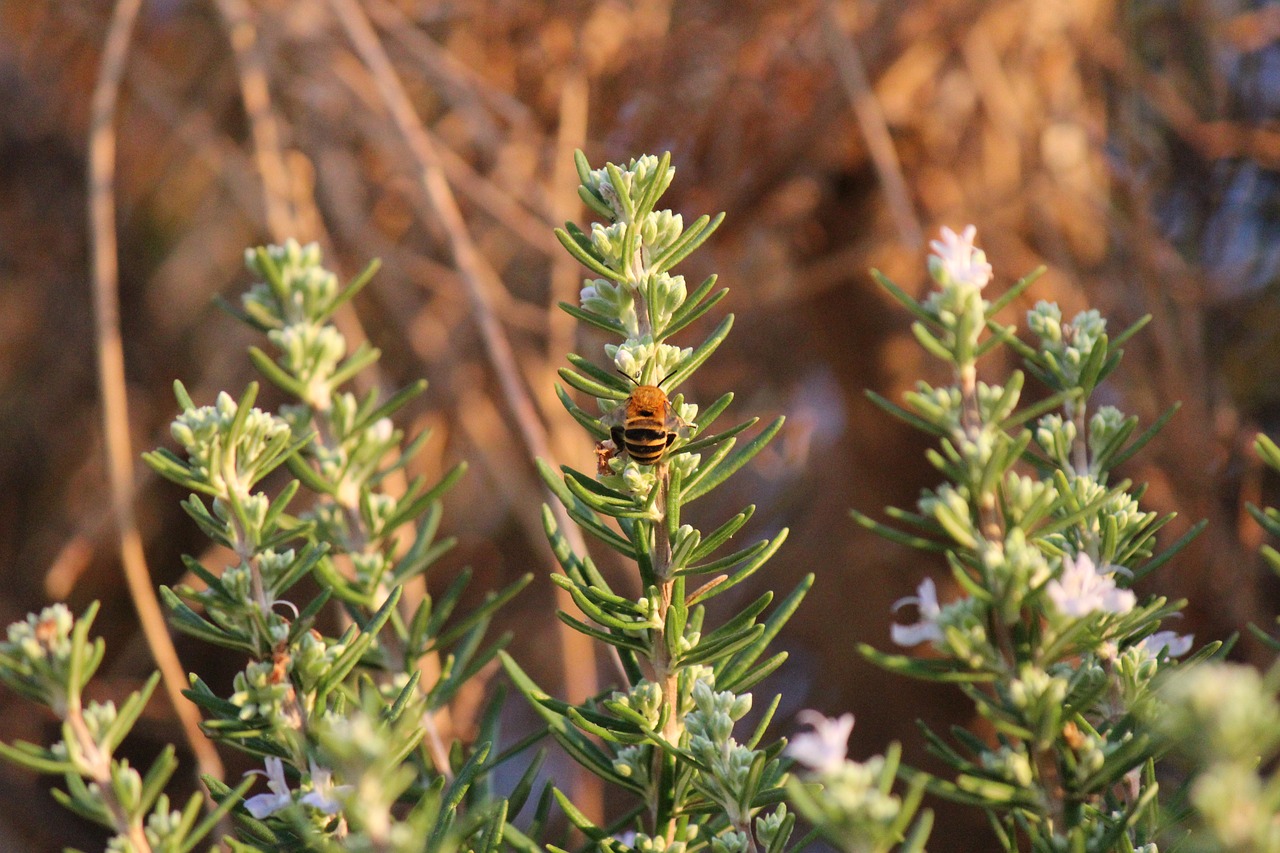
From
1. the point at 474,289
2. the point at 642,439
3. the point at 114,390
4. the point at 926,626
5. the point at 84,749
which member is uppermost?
the point at 474,289

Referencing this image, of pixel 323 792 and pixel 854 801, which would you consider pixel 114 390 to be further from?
pixel 854 801

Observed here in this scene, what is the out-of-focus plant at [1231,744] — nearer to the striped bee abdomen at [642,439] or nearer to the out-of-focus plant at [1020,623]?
the out-of-focus plant at [1020,623]

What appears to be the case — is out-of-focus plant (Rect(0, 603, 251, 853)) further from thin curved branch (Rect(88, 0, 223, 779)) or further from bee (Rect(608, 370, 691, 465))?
thin curved branch (Rect(88, 0, 223, 779))

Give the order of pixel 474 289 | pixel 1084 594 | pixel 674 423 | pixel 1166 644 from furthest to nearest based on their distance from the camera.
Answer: pixel 474 289, pixel 674 423, pixel 1166 644, pixel 1084 594

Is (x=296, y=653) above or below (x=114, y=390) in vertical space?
below

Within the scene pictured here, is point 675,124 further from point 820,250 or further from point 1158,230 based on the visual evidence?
point 1158,230

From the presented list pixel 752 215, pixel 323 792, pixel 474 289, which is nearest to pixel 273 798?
pixel 323 792

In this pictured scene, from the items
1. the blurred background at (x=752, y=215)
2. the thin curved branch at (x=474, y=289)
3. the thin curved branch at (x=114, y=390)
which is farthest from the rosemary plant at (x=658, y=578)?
the blurred background at (x=752, y=215)
